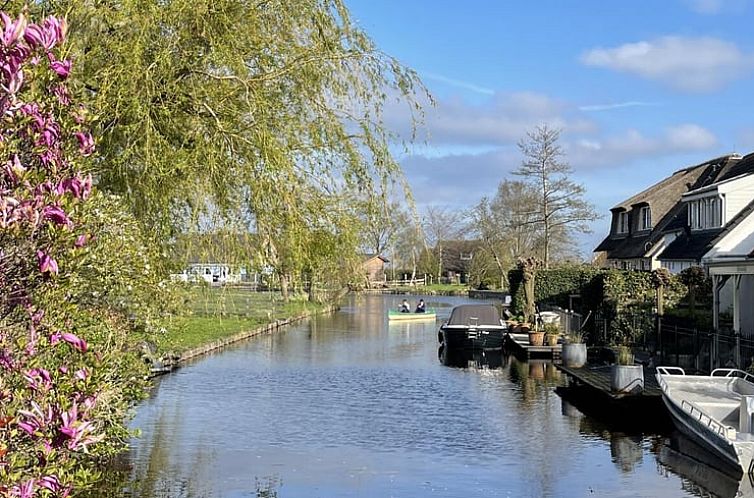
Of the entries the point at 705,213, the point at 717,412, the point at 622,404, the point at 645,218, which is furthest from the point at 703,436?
the point at 645,218

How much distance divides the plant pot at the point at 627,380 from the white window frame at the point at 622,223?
35242 mm

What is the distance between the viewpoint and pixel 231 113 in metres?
10.1

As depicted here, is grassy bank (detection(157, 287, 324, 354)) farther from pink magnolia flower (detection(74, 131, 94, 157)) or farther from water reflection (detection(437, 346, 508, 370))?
pink magnolia flower (detection(74, 131, 94, 157))

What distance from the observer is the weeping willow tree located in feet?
31.7

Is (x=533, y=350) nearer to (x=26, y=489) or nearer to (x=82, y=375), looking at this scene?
(x=82, y=375)

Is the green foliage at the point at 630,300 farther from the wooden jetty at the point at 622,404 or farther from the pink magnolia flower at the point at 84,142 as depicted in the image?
the pink magnolia flower at the point at 84,142

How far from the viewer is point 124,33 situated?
9.92 m

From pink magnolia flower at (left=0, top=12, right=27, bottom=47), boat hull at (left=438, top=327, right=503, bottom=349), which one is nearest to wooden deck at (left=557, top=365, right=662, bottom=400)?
boat hull at (left=438, top=327, right=503, bottom=349)

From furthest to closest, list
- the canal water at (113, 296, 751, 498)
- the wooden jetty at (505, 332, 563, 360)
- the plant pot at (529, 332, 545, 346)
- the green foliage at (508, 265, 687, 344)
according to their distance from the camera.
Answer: the plant pot at (529, 332, 545, 346), the wooden jetty at (505, 332, 563, 360), the green foliage at (508, 265, 687, 344), the canal water at (113, 296, 751, 498)

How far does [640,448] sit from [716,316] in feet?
30.1

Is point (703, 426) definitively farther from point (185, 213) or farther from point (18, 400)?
point (18, 400)

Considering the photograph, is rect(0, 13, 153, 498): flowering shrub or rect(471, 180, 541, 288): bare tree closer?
rect(0, 13, 153, 498): flowering shrub

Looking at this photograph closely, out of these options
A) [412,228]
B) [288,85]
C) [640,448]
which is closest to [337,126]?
[288,85]

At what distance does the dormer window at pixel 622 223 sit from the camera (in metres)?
55.1
